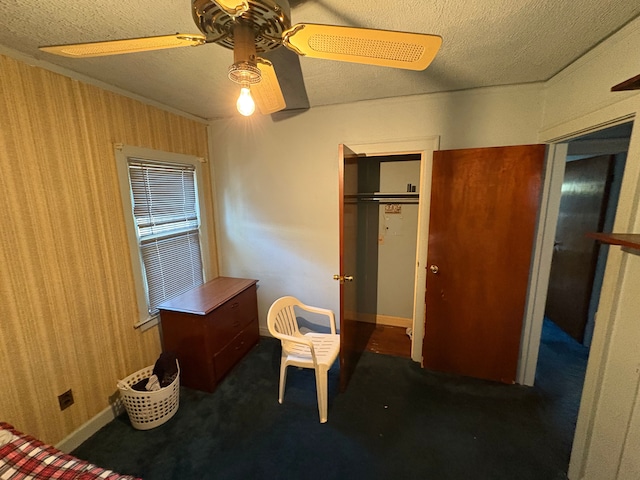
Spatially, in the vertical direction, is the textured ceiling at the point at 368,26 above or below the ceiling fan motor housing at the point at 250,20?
above

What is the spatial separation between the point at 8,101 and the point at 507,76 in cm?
295

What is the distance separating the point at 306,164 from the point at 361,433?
7.19ft

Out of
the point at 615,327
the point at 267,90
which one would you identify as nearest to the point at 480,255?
the point at 615,327

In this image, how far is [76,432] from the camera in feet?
5.51

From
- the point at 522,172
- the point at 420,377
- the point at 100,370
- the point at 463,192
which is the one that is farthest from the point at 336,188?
the point at 100,370

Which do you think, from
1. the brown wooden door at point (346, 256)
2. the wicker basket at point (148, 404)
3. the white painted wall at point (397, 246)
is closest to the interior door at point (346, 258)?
the brown wooden door at point (346, 256)

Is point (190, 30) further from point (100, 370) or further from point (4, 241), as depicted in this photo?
point (100, 370)

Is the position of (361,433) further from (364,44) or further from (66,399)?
(364,44)

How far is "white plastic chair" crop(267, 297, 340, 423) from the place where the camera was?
71.7 inches

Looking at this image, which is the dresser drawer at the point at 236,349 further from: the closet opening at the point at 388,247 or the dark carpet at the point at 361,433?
the closet opening at the point at 388,247

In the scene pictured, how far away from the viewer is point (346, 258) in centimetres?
203

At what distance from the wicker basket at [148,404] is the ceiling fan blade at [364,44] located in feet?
7.17

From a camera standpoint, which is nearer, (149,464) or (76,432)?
(149,464)

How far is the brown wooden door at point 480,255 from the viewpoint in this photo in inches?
75.6
